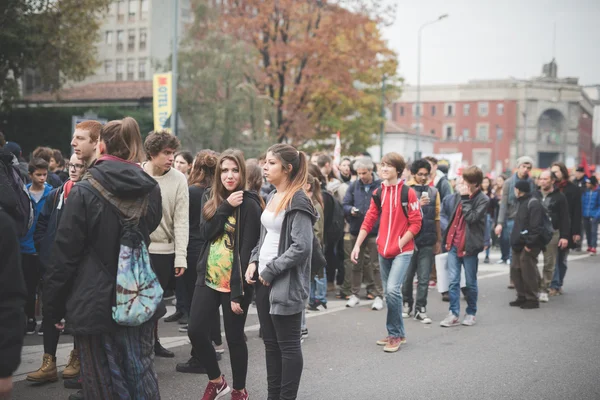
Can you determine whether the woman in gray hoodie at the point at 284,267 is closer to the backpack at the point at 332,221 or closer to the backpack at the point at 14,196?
the backpack at the point at 14,196

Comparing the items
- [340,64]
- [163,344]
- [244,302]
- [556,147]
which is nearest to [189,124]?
[340,64]

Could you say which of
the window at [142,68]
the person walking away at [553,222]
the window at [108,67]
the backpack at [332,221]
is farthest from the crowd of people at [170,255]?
the window at [108,67]

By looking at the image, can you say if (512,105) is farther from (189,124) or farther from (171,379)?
(171,379)

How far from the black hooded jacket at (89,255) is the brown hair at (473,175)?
18.9 ft

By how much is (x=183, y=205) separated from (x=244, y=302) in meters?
1.47

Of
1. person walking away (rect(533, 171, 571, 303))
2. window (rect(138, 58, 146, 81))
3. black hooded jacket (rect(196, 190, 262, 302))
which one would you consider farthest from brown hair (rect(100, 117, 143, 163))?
window (rect(138, 58, 146, 81))

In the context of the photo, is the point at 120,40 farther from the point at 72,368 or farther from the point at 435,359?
the point at 435,359

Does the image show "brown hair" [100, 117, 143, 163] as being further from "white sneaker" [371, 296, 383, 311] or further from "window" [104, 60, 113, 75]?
"window" [104, 60, 113, 75]

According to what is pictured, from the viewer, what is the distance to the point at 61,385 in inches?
226

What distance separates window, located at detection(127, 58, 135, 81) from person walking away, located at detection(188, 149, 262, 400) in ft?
207

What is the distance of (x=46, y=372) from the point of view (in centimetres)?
575

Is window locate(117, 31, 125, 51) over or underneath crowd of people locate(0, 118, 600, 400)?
over

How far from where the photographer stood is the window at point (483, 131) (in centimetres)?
10425

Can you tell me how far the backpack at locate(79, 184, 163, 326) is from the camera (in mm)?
3836
